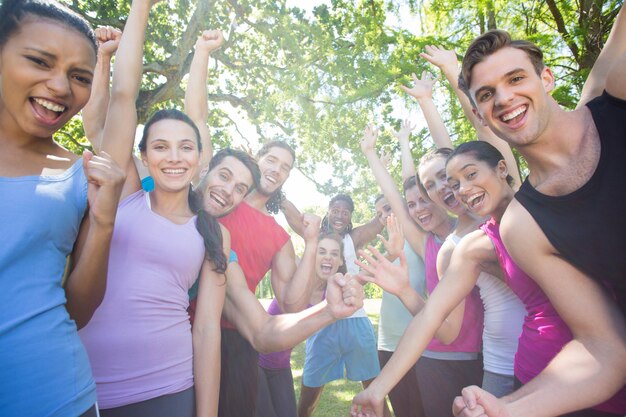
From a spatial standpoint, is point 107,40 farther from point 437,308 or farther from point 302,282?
point 437,308

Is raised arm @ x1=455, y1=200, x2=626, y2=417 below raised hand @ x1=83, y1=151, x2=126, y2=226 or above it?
below

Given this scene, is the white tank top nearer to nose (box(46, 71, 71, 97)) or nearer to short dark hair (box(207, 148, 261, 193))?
short dark hair (box(207, 148, 261, 193))

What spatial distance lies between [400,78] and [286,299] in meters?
5.66

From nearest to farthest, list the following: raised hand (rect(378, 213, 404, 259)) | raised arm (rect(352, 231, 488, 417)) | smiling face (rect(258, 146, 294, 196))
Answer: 1. raised arm (rect(352, 231, 488, 417))
2. raised hand (rect(378, 213, 404, 259))
3. smiling face (rect(258, 146, 294, 196))

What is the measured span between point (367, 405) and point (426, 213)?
5.76 ft

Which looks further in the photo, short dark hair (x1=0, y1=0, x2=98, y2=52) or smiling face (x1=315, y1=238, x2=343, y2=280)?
smiling face (x1=315, y1=238, x2=343, y2=280)

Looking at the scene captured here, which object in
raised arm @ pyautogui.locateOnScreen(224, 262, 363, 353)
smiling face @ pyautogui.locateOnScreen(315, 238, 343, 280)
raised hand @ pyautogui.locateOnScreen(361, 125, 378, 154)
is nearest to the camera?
raised arm @ pyautogui.locateOnScreen(224, 262, 363, 353)

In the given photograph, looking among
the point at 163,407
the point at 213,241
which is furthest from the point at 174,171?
the point at 163,407

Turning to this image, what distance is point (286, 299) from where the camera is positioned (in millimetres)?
2980

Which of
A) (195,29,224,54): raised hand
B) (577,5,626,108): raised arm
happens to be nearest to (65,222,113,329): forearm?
(195,29,224,54): raised hand

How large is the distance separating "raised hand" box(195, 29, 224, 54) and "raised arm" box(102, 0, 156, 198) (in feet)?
2.27

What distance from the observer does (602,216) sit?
1464 millimetres

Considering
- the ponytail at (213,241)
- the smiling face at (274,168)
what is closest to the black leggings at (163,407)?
the ponytail at (213,241)

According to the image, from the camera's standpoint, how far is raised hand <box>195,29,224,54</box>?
275cm
